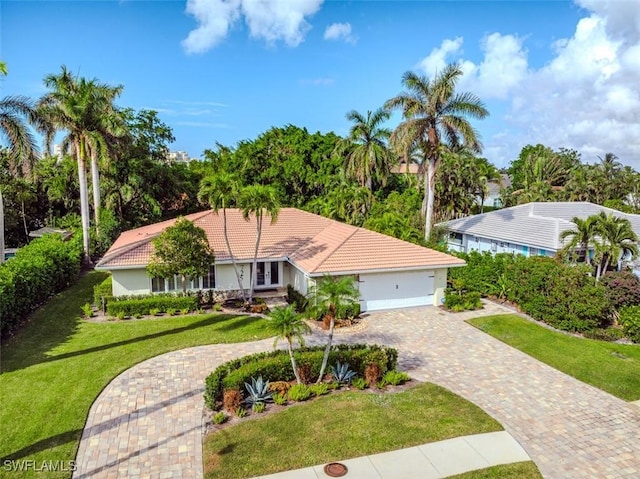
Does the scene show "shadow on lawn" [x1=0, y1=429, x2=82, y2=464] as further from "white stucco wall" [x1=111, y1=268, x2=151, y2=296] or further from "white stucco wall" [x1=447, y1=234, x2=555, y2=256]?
"white stucco wall" [x1=447, y1=234, x2=555, y2=256]

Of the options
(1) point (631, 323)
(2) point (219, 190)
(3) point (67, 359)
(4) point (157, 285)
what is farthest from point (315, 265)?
(1) point (631, 323)

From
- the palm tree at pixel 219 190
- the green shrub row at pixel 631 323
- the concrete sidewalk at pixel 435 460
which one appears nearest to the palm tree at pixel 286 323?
the concrete sidewalk at pixel 435 460

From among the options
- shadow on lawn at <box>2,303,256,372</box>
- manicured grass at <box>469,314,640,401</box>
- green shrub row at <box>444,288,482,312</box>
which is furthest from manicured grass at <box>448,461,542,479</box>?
green shrub row at <box>444,288,482,312</box>

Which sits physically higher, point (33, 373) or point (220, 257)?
point (220, 257)

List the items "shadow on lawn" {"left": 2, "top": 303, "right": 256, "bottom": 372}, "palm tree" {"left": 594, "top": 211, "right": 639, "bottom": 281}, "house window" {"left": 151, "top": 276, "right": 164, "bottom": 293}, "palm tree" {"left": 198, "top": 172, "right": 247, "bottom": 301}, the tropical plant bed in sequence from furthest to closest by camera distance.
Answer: "house window" {"left": 151, "top": 276, "right": 164, "bottom": 293} < "palm tree" {"left": 594, "top": 211, "right": 639, "bottom": 281} < "palm tree" {"left": 198, "top": 172, "right": 247, "bottom": 301} < "shadow on lawn" {"left": 2, "top": 303, "right": 256, "bottom": 372} < the tropical plant bed

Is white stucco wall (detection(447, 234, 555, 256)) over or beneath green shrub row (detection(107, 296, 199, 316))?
over

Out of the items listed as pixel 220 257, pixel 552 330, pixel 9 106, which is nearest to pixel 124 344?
pixel 220 257

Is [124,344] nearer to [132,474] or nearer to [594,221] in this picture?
[132,474]
